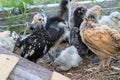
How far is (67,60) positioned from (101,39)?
1.40 feet

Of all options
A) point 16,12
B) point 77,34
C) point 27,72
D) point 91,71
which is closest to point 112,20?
point 77,34

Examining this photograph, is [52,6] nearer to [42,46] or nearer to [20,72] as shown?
[42,46]

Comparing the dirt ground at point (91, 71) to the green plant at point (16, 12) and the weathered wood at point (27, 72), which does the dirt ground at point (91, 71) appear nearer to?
the weathered wood at point (27, 72)

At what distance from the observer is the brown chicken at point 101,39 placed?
9.76ft

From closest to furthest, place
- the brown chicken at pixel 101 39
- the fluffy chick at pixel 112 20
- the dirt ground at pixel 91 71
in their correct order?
1. the brown chicken at pixel 101 39
2. the dirt ground at pixel 91 71
3. the fluffy chick at pixel 112 20

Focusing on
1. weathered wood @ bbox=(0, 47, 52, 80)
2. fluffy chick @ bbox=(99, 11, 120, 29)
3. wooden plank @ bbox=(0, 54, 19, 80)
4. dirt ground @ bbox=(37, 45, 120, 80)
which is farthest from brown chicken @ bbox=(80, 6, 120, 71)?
wooden plank @ bbox=(0, 54, 19, 80)

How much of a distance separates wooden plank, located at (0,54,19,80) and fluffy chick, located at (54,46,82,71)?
2.79 ft

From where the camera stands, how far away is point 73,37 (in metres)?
3.75

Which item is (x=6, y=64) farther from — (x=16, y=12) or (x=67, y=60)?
(x=16, y=12)

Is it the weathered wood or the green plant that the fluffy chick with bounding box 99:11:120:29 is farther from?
the weathered wood

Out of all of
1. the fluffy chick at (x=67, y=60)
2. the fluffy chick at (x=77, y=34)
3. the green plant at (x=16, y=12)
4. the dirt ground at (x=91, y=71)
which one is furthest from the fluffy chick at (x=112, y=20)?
the green plant at (x=16, y=12)

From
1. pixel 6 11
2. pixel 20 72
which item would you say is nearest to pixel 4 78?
pixel 20 72

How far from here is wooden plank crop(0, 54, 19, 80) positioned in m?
2.29

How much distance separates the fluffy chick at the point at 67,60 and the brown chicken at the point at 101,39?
238mm
